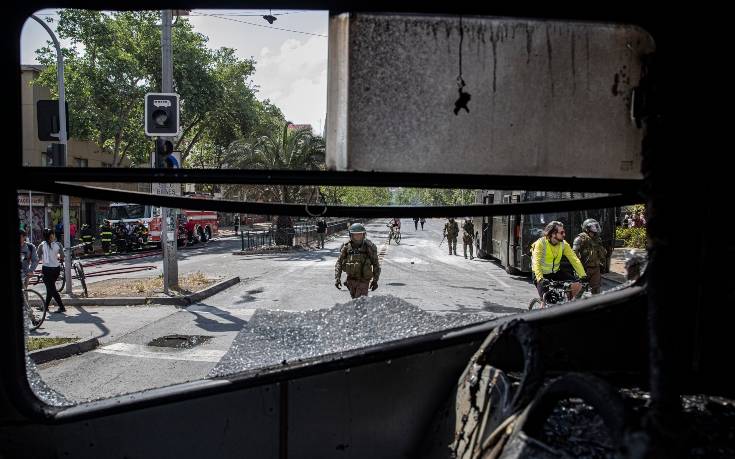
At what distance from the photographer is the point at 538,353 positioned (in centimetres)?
143

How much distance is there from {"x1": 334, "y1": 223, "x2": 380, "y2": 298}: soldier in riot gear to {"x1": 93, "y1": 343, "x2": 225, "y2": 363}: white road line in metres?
2.30

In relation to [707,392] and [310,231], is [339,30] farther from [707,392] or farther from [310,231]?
[310,231]

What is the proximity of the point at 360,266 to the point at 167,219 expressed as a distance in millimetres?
6787

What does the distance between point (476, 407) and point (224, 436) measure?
0.90 metres

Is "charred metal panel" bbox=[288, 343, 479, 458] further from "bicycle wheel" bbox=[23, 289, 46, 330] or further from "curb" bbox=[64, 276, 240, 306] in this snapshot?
"curb" bbox=[64, 276, 240, 306]

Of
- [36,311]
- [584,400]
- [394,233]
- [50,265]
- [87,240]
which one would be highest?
[584,400]

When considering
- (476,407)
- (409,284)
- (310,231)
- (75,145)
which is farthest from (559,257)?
(75,145)

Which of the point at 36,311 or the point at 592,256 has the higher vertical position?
the point at 592,256

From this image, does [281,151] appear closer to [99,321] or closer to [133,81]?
[133,81]

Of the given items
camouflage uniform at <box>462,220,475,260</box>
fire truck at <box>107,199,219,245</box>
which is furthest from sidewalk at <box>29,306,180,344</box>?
camouflage uniform at <box>462,220,475,260</box>

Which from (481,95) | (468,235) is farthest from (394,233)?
(481,95)

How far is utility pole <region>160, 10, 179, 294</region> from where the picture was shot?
11703mm

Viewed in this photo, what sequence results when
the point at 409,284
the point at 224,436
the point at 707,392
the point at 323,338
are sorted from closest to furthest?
the point at 707,392 → the point at 224,436 → the point at 323,338 → the point at 409,284

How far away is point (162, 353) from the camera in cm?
786
